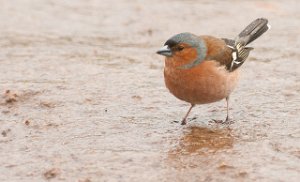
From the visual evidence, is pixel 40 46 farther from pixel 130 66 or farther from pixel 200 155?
pixel 200 155

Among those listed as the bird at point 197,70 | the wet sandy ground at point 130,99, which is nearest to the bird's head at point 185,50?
the bird at point 197,70

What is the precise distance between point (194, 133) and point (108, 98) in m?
1.30

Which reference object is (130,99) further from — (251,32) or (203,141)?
(251,32)

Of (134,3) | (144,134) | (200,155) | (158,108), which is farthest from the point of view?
(134,3)

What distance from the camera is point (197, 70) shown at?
251 inches

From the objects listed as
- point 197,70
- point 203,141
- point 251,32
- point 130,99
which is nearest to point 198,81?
point 197,70

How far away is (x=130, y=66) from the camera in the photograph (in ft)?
27.6

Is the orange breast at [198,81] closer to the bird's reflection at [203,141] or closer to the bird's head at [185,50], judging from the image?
the bird's head at [185,50]

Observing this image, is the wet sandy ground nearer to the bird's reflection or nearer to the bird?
the bird's reflection

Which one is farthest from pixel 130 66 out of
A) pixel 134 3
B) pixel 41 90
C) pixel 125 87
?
pixel 134 3

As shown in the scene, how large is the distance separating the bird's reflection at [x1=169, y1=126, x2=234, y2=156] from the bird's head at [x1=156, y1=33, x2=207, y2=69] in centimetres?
59

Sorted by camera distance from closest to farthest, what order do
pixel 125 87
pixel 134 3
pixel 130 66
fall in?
pixel 125 87
pixel 130 66
pixel 134 3

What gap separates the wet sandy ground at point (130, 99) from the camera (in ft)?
17.9

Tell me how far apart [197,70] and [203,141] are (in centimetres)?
69
